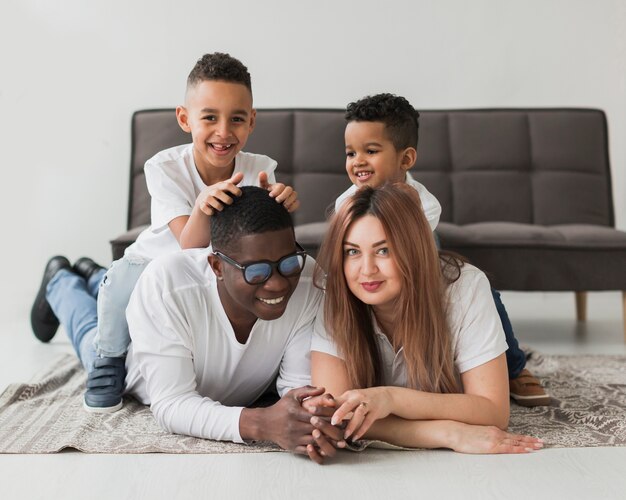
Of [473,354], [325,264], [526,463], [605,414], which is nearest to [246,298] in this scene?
[325,264]

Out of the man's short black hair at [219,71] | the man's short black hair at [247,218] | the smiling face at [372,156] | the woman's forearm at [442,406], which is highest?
the man's short black hair at [219,71]

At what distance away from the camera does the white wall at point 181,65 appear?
491cm

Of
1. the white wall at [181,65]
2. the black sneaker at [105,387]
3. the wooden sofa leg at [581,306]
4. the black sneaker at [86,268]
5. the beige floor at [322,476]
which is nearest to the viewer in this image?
the beige floor at [322,476]

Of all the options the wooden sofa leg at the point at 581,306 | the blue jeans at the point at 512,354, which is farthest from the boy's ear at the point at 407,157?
the wooden sofa leg at the point at 581,306

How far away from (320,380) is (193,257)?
1.67 ft

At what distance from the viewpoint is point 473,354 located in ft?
7.29

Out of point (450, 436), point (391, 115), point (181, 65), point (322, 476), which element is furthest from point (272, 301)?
point (181, 65)

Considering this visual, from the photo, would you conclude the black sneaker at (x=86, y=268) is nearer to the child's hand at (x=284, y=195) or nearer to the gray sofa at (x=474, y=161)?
the gray sofa at (x=474, y=161)

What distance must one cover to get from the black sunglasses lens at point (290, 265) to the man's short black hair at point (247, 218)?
0.27ft

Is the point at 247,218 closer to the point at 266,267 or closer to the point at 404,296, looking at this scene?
the point at 266,267

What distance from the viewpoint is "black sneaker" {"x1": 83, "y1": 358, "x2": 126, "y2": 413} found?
262 centimetres

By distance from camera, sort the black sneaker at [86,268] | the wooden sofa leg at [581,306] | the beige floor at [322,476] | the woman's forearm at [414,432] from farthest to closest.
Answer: the wooden sofa leg at [581,306] → the black sneaker at [86,268] → the woman's forearm at [414,432] → the beige floor at [322,476]

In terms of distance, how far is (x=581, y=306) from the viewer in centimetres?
452

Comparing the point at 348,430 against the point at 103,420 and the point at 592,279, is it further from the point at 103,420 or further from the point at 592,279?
the point at 592,279
